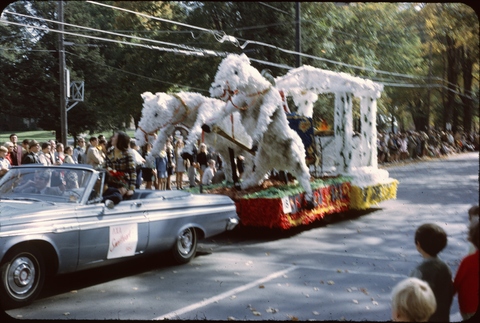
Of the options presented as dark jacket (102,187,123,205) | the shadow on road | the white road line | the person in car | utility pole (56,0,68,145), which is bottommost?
the white road line

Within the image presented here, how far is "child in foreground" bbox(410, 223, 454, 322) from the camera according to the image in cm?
302

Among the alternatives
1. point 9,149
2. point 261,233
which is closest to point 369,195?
point 261,233

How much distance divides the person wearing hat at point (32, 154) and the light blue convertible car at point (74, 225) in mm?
3835

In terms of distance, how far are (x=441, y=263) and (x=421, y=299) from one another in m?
0.53

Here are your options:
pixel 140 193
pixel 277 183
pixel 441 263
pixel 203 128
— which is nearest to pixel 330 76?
pixel 277 183

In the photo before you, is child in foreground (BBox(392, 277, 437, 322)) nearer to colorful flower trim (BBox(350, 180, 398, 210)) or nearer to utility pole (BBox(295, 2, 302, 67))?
utility pole (BBox(295, 2, 302, 67))

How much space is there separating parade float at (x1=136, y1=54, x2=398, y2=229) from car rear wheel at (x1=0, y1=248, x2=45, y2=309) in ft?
12.9

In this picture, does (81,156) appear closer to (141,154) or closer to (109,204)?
(141,154)

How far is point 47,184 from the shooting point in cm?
612

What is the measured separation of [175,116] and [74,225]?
4.35 metres

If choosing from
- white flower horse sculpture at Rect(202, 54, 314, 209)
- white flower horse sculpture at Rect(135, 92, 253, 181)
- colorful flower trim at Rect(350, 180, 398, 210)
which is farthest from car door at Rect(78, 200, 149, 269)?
colorful flower trim at Rect(350, 180, 398, 210)

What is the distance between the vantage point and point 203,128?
882 cm

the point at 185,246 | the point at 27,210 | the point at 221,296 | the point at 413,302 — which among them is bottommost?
the point at 221,296

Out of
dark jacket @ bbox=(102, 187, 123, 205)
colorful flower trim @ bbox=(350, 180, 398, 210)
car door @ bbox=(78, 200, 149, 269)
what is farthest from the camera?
colorful flower trim @ bbox=(350, 180, 398, 210)
